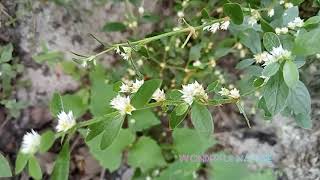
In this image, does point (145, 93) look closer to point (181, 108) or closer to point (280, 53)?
point (181, 108)

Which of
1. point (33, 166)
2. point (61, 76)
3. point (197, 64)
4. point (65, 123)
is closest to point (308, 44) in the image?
point (65, 123)

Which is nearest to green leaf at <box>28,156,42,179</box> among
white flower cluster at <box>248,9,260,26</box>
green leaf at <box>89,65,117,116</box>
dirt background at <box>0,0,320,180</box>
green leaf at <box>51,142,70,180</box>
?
green leaf at <box>51,142,70,180</box>

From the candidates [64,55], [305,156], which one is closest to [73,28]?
[64,55]

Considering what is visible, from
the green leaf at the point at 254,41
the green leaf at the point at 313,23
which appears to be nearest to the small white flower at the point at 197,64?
the green leaf at the point at 254,41

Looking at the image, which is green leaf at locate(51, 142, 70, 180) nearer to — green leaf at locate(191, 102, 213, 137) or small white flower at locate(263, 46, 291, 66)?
green leaf at locate(191, 102, 213, 137)

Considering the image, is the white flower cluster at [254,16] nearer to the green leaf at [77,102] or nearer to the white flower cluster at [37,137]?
the white flower cluster at [37,137]

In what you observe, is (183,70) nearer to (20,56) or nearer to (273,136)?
(273,136)
